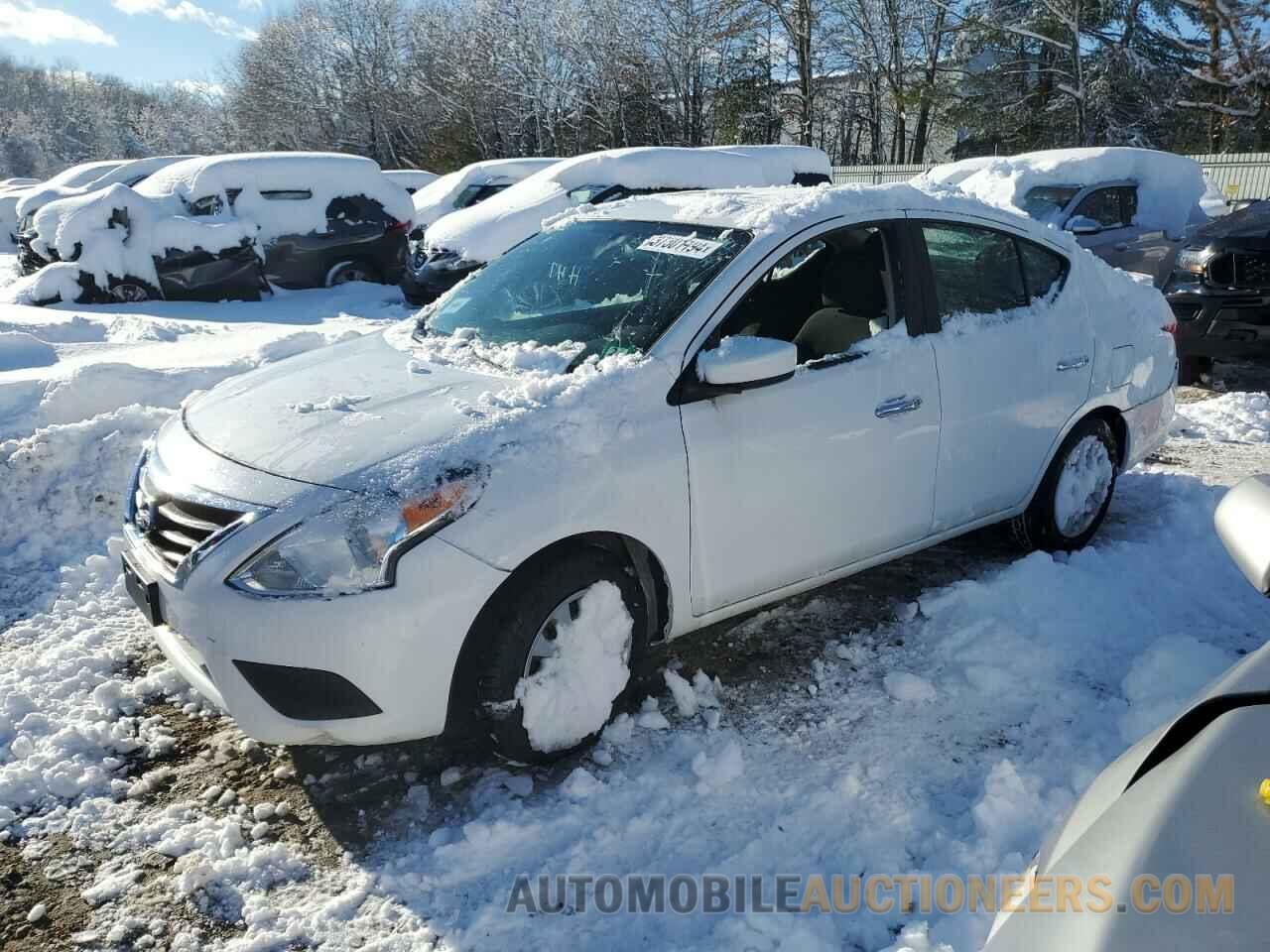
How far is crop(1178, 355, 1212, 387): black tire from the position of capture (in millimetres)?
7801

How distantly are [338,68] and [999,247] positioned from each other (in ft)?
174

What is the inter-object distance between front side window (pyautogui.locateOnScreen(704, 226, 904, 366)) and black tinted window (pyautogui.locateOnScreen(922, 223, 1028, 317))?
243mm

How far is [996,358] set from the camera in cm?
383

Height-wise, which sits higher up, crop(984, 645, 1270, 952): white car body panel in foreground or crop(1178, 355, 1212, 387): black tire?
crop(984, 645, 1270, 952): white car body panel in foreground

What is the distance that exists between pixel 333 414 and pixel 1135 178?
1066cm

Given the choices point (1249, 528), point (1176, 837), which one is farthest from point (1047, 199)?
point (1176, 837)

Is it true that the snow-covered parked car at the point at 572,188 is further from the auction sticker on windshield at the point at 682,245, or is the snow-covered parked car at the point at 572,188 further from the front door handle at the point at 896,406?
the front door handle at the point at 896,406

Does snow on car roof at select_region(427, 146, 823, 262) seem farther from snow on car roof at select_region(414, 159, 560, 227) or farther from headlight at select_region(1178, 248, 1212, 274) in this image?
headlight at select_region(1178, 248, 1212, 274)

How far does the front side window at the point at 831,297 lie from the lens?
352 cm

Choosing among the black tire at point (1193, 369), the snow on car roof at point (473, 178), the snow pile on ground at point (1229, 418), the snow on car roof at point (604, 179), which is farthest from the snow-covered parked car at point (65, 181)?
the snow pile on ground at point (1229, 418)

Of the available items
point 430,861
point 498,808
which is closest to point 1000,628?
point 498,808

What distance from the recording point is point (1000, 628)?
3.61 m

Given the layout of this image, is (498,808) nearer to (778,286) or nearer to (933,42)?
(778,286)

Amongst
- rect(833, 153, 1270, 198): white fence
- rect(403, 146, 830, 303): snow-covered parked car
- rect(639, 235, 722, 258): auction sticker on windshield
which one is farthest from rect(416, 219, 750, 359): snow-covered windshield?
rect(833, 153, 1270, 198): white fence
